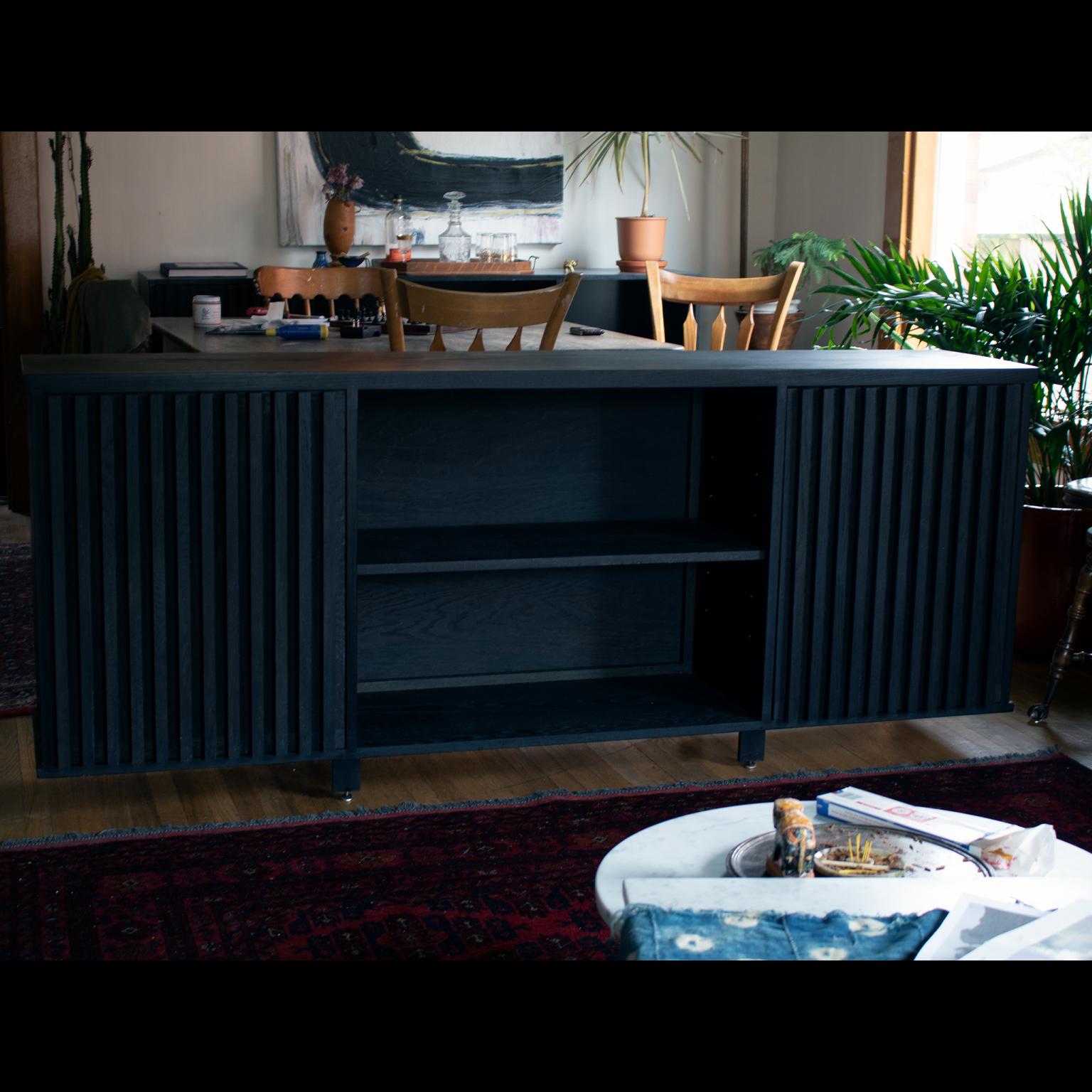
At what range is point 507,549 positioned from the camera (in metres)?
3.04

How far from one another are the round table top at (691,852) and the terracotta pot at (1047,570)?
7.03ft

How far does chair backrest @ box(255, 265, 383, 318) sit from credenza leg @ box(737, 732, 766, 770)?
93.8 inches

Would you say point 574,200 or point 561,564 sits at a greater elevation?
point 574,200

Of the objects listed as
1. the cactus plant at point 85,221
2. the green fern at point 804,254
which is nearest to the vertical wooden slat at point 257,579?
the cactus plant at point 85,221

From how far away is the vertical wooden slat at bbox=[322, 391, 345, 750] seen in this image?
275 centimetres

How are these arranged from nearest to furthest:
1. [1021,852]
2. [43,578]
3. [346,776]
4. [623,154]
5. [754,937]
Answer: [754,937] → [1021,852] → [43,578] → [346,776] → [623,154]

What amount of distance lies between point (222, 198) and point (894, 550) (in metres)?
4.52

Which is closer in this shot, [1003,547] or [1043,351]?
[1003,547]

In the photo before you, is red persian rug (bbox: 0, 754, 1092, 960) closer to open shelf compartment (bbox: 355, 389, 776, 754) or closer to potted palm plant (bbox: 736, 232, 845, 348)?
open shelf compartment (bbox: 355, 389, 776, 754)

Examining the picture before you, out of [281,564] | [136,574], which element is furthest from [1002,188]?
[136,574]

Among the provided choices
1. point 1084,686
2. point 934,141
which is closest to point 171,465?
point 1084,686

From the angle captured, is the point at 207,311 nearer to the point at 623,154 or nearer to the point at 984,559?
the point at 984,559

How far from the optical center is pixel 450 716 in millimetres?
A: 3127

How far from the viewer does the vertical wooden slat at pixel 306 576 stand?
108 inches
